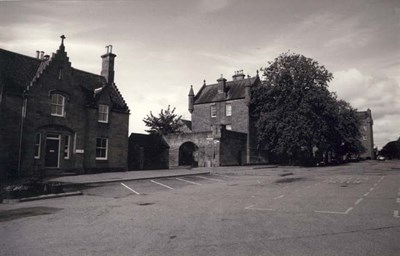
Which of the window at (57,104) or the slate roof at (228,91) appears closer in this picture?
the window at (57,104)

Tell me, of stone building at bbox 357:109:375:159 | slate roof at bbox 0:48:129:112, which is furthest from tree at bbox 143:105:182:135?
stone building at bbox 357:109:375:159

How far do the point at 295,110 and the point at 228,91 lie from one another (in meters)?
Answer: 10.6

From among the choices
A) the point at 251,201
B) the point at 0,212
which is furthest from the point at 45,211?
the point at 251,201

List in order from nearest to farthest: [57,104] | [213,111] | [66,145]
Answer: [57,104] < [66,145] < [213,111]

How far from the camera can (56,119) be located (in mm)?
24562

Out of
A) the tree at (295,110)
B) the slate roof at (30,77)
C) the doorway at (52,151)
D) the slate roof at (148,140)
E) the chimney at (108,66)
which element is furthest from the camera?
the tree at (295,110)

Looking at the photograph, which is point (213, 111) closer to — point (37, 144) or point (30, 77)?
point (30, 77)

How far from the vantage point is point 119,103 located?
30.7 m

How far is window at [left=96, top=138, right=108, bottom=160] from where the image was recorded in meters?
27.9

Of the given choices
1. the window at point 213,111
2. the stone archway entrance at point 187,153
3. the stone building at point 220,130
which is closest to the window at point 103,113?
the stone building at point 220,130

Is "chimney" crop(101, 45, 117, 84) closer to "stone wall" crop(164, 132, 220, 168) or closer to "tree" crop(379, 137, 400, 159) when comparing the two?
"stone wall" crop(164, 132, 220, 168)

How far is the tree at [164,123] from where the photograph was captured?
5362 cm

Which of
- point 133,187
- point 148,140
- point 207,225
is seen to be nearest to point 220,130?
point 148,140

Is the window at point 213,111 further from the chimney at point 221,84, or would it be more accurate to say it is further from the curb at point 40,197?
the curb at point 40,197
